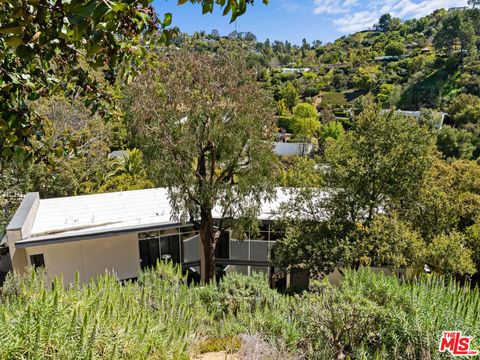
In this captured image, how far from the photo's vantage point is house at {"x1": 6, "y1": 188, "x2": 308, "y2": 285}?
11.8 metres

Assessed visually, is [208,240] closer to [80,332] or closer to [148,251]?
[148,251]

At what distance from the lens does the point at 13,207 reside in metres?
18.2

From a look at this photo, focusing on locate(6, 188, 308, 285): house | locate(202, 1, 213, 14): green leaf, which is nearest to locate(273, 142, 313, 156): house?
locate(6, 188, 308, 285): house

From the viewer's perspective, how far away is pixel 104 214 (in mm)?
13484

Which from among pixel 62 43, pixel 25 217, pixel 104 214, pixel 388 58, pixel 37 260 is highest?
pixel 388 58

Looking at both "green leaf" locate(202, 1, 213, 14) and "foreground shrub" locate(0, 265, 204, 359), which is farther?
"foreground shrub" locate(0, 265, 204, 359)

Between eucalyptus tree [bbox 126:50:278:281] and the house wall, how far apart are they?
140 inches

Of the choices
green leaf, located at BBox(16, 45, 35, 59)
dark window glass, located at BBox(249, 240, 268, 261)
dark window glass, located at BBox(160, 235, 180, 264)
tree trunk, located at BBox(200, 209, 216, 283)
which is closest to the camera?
green leaf, located at BBox(16, 45, 35, 59)

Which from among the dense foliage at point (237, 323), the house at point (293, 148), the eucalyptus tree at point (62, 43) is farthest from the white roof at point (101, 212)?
the house at point (293, 148)

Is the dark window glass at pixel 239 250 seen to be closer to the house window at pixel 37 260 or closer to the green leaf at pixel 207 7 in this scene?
the house window at pixel 37 260

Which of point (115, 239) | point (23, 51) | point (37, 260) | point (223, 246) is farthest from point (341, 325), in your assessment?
point (37, 260)

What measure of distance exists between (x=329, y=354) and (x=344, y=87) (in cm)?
8757

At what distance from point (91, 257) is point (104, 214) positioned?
169 centimetres

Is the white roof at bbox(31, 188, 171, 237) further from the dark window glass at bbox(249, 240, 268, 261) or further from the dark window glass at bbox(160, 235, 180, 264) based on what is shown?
the dark window glass at bbox(249, 240, 268, 261)
